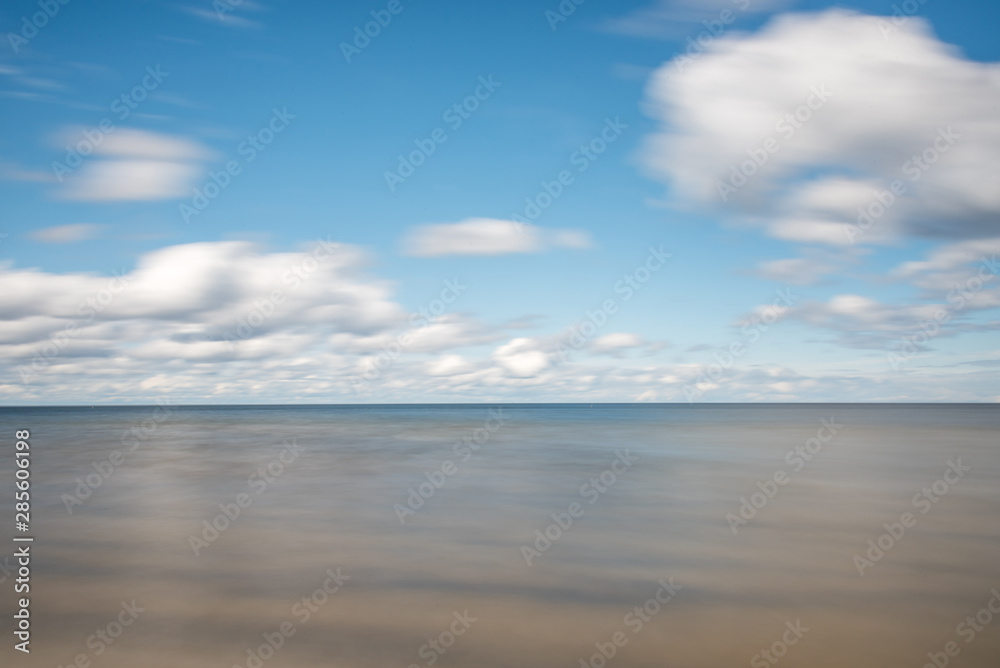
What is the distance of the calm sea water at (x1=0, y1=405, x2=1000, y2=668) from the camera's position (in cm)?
562

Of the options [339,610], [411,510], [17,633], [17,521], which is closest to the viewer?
[17,633]

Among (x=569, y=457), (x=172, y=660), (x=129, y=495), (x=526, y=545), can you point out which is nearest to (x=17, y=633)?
(x=172, y=660)

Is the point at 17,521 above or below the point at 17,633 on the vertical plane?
above

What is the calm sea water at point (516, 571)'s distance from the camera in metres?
5.62

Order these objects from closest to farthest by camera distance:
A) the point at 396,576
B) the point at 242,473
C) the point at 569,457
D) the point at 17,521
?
the point at 396,576, the point at 17,521, the point at 242,473, the point at 569,457

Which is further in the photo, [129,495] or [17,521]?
[129,495]

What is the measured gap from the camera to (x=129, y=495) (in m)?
13.8

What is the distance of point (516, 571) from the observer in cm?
794

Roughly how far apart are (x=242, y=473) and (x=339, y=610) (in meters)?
12.9

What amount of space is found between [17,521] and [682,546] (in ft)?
35.7

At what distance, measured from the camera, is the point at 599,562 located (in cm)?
837

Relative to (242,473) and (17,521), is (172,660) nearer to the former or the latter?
(17,521)

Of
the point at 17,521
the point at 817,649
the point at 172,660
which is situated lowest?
the point at 817,649

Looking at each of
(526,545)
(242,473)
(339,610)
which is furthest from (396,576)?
(242,473)
